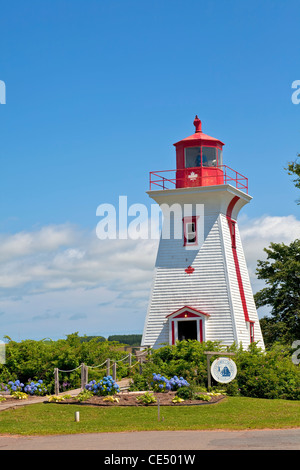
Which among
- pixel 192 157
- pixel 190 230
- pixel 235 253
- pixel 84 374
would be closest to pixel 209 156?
pixel 192 157

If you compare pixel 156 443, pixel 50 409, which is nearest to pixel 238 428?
pixel 156 443

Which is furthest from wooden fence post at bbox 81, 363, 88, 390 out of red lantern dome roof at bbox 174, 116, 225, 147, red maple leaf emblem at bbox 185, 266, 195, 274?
red lantern dome roof at bbox 174, 116, 225, 147

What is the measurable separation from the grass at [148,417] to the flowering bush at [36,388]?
2954 millimetres

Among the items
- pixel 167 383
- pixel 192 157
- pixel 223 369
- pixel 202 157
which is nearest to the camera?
pixel 167 383

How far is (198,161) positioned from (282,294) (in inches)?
412

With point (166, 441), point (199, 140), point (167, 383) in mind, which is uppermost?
point (199, 140)

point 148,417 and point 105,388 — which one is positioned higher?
point 105,388

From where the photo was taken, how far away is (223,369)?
22.4 metres

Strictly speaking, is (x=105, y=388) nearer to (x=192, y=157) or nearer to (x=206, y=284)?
(x=206, y=284)

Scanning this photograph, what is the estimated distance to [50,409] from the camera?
66.5ft

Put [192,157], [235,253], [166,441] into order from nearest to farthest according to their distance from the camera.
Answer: [166,441], [192,157], [235,253]

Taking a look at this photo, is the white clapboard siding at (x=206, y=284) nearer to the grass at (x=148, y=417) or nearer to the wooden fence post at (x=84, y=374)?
the wooden fence post at (x=84, y=374)

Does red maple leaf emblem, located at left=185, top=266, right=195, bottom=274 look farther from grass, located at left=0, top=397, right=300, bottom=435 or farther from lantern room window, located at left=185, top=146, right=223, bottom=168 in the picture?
grass, located at left=0, top=397, right=300, bottom=435

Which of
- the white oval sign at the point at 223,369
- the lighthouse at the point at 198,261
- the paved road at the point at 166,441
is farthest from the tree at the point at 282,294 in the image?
the paved road at the point at 166,441
